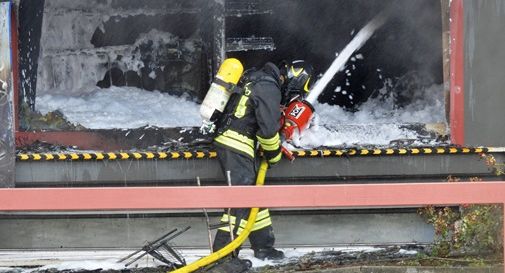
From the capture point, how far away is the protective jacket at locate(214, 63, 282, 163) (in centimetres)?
651

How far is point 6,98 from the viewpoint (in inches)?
280

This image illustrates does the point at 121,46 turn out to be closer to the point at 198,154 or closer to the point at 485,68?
the point at 198,154


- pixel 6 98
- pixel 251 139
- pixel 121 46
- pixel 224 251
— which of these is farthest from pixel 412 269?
pixel 121 46

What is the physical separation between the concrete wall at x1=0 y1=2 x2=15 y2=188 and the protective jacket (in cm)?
191

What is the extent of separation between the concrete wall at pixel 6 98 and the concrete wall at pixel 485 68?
413cm

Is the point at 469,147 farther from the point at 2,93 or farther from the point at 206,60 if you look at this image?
the point at 2,93

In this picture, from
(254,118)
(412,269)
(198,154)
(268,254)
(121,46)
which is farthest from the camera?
(121,46)

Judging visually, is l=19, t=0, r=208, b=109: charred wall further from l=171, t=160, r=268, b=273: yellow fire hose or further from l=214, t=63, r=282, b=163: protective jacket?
l=171, t=160, r=268, b=273: yellow fire hose

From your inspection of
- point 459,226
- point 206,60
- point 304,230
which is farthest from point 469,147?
point 206,60

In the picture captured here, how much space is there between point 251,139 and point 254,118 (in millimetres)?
189

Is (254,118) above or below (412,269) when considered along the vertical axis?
above

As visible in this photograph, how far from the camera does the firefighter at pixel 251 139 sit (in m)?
6.53

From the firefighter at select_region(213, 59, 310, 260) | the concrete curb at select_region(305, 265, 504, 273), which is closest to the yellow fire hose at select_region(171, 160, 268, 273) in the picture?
the firefighter at select_region(213, 59, 310, 260)

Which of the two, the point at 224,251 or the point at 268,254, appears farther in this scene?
the point at 268,254
